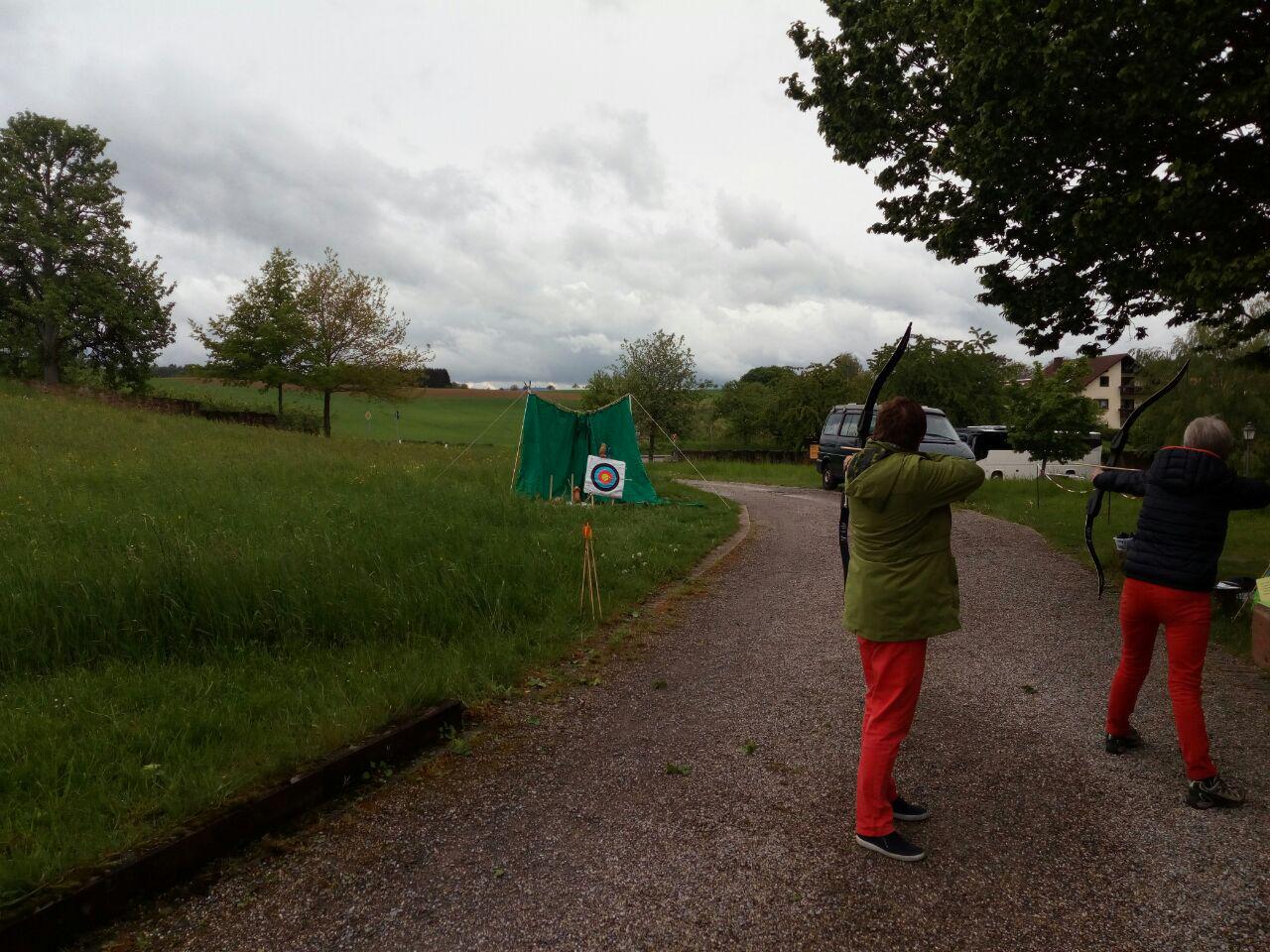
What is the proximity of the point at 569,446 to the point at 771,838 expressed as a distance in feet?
40.2

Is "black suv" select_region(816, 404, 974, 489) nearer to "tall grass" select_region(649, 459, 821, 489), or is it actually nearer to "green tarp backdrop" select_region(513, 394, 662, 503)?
"tall grass" select_region(649, 459, 821, 489)

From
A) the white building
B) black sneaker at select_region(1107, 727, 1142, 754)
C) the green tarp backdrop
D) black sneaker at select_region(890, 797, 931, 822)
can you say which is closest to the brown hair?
black sneaker at select_region(890, 797, 931, 822)

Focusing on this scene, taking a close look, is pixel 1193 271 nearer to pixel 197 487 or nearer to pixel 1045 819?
pixel 1045 819

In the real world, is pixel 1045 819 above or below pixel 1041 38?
below

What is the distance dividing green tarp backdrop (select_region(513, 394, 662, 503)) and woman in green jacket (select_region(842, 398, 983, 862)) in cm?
1137

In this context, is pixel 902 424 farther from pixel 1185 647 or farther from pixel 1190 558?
pixel 1185 647

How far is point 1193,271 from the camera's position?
611 centimetres

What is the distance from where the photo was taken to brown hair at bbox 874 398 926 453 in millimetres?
3184

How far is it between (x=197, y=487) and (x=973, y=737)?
11.3m

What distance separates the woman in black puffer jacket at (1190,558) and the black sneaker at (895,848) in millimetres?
1502

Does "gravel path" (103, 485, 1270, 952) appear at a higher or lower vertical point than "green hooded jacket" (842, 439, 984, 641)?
lower

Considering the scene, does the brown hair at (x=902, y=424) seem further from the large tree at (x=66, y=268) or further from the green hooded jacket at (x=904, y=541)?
the large tree at (x=66, y=268)

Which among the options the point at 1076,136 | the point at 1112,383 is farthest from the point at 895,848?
the point at 1112,383

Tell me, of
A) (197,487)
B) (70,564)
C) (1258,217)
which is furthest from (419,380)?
(1258,217)
